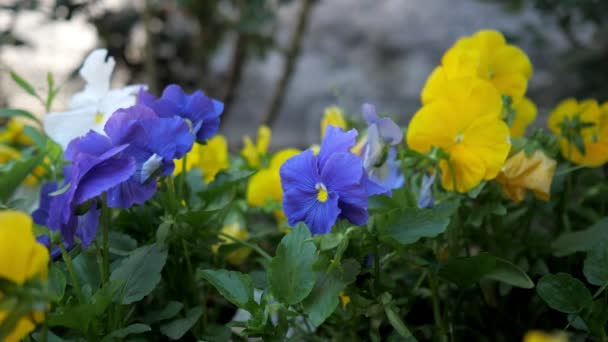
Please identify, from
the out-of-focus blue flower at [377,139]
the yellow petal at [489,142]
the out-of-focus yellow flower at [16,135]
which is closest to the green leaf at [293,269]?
the out-of-focus blue flower at [377,139]

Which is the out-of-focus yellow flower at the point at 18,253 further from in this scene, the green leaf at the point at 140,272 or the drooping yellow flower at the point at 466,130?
the drooping yellow flower at the point at 466,130

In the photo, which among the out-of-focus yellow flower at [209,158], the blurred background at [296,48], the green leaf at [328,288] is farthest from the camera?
the blurred background at [296,48]

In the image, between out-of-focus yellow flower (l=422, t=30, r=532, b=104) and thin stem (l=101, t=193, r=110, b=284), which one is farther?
out-of-focus yellow flower (l=422, t=30, r=532, b=104)

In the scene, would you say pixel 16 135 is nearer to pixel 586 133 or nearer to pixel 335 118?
pixel 335 118

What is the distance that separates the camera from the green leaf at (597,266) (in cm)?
59

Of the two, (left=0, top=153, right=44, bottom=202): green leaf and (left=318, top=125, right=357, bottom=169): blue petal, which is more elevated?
(left=318, top=125, right=357, bottom=169): blue petal

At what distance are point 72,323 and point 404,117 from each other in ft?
7.32

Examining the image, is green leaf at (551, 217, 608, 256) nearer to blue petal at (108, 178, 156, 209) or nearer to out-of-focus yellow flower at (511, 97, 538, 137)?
out-of-focus yellow flower at (511, 97, 538, 137)

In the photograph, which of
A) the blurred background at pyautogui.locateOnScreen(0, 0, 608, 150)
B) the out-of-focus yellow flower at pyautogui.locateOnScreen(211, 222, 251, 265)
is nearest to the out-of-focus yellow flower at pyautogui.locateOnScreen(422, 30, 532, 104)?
the out-of-focus yellow flower at pyautogui.locateOnScreen(211, 222, 251, 265)

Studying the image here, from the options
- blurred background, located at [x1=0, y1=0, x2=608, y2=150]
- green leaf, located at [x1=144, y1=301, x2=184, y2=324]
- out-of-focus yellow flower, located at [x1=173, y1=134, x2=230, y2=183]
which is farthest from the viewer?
blurred background, located at [x1=0, y1=0, x2=608, y2=150]

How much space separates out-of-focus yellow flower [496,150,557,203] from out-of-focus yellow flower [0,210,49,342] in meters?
0.47

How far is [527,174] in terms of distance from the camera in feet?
2.27

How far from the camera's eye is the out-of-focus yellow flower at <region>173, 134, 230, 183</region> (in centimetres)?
90

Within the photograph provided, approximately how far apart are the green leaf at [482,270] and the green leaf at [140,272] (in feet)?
0.86
